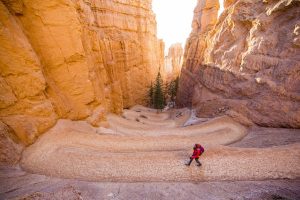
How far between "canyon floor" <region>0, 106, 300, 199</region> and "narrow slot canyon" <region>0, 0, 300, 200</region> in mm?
71

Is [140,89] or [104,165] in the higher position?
[104,165]

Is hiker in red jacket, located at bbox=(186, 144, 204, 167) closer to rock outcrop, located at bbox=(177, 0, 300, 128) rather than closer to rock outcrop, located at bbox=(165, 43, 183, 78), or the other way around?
rock outcrop, located at bbox=(177, 0, 300, 128)

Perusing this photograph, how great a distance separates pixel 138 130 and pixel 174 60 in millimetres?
81316

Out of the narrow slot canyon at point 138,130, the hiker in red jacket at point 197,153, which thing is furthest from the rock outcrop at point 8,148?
the hiker in red jacket at point 197,153

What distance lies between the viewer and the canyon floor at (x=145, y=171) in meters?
10.7

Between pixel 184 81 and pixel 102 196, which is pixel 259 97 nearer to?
pixel 102 196

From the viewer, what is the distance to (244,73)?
24.9 m

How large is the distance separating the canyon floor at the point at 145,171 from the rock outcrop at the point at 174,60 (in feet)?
252

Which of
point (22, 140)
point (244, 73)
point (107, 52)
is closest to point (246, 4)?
point (244, 73)

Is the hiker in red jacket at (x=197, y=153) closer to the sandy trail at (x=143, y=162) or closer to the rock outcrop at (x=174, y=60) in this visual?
the sandy trail at (x=143, y=162)

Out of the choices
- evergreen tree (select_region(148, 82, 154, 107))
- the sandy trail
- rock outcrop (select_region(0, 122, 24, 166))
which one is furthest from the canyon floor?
evergreen tree (select_region(148, 82, 154, 107))

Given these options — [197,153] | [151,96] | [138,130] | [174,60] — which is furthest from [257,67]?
[174,60]

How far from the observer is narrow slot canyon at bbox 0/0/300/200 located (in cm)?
1159

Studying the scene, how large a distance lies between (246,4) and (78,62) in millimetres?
26929
